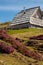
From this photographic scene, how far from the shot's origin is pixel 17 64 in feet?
83.9

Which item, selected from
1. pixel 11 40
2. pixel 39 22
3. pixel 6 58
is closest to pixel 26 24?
pixel 39 22

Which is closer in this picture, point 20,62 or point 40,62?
point 20,62

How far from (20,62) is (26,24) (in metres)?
53.8

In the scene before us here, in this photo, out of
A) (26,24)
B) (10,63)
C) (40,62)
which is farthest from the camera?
(26,24)

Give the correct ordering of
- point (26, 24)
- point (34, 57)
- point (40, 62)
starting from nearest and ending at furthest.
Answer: point (40, 62) → point (34, 57) → point (26, 24)

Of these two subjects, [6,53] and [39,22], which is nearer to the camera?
[6,53]

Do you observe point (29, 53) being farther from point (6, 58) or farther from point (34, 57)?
point (6, 58)

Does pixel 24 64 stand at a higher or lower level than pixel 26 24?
higher

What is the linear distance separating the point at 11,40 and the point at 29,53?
297cm

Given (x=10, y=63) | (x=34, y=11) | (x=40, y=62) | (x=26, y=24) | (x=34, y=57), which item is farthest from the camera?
(x=34, y=11)

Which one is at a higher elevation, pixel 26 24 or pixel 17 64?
pixel 17 64

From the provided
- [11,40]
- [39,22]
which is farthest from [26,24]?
[11,40]

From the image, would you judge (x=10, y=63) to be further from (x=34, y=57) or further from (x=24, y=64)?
(x=34, y=57)

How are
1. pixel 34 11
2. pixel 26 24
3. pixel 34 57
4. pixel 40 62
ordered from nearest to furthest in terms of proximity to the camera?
pixel 40 62
pixel 34 57
pixel 26 24
pixel 34 11
